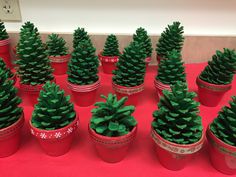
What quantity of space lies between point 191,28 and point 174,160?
0.81 metres

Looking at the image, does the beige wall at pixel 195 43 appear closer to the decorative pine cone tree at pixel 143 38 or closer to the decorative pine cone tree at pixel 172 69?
the decorative pine cone tree at pixel 143 38

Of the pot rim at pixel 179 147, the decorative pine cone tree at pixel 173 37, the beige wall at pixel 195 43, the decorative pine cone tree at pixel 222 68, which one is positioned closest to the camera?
the pot rim at pixel 179 147

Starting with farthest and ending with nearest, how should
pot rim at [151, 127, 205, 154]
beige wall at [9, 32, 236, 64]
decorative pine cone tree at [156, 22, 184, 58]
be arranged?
beige wall at [9, 32, 236, 64] < decorative pine cone tree at [156, 22, 184, 58] < pot rim at [151, 127, 205, 154]

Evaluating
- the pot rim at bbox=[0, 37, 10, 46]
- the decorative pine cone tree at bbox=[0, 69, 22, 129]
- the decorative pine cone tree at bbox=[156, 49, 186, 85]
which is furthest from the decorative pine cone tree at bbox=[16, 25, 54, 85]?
the decorative pine cone tree at bbox=[156, 49, 186, 85]

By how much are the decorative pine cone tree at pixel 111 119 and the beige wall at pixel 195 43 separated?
61 centimetres

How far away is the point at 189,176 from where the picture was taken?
550 millimetres

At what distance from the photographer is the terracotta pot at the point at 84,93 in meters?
0.75

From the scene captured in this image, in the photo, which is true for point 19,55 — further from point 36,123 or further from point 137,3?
point 137,3

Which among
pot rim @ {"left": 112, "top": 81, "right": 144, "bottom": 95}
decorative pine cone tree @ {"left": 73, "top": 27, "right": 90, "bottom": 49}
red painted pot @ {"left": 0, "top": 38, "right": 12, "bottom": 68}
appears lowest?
pot rim @ {"left": 112, "top": 81, "right": 144, "bottom": 95}

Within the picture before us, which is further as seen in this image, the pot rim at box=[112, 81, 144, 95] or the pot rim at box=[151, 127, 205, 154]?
the pot rim at box=[112, 81, 144, 95]

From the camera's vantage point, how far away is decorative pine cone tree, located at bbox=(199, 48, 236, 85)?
73 cm

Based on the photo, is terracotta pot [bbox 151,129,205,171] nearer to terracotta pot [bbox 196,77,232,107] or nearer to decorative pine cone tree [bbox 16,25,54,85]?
terracotta pot [bbox 196,77,232,107]

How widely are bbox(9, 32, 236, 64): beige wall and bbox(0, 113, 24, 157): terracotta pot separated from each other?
24.0 inches

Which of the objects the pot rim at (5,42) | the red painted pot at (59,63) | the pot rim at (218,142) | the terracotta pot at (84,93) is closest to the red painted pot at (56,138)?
the terracotta pot at (84,93)
